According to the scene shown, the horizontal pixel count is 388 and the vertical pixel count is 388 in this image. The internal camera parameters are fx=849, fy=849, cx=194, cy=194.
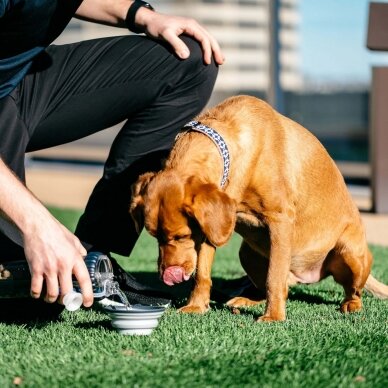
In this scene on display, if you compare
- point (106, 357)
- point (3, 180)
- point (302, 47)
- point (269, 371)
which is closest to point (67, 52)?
point (3, 180)

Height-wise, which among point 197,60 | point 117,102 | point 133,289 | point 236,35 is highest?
point 197,60

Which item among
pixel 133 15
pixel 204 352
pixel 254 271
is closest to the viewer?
pixel 204 352

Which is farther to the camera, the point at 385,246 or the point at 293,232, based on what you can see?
the point at 385,246

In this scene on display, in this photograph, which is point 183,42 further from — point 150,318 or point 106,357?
point 106,357

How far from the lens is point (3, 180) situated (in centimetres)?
263

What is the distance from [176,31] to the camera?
389 centimetres

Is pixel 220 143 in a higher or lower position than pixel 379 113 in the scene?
higher

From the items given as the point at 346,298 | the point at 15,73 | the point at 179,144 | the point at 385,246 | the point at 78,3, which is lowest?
the point at 385,246

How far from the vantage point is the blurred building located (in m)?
12.5

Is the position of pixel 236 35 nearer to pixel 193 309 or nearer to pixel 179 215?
pixel 193 309

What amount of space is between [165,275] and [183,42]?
3.54 feet

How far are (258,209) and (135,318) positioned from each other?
971 millimetres

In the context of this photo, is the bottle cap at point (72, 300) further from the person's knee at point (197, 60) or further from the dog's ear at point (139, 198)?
the person's knee at point (197, 60)

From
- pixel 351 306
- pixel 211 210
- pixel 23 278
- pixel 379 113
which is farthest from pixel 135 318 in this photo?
pixel 379 113
